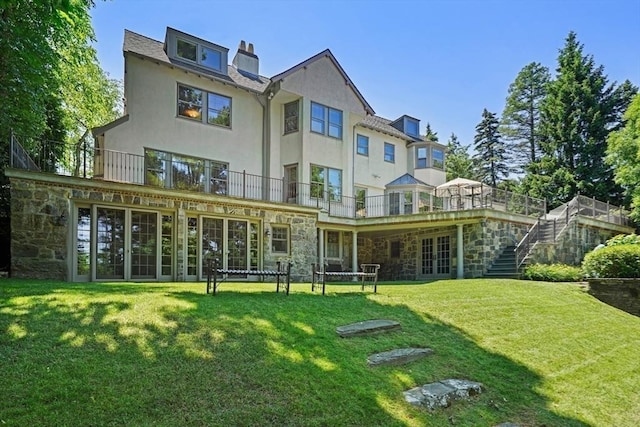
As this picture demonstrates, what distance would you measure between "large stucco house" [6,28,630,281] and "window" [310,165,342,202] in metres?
0.05

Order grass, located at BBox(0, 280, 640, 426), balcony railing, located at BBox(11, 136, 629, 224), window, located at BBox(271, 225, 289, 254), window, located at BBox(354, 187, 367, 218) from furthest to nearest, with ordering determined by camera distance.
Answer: window, located at BBox(354, 187, 367, 218) → window, located at BBox(271, 225, 289, 254) → balcony railing, located at BBox(11, 136, 629, 224) → grass, located at BBox(0, 280, 640, 426)

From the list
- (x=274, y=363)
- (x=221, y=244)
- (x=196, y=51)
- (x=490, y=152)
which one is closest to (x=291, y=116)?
(x=196, y=51)

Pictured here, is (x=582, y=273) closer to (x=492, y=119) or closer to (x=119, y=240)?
(x=119, y=240)

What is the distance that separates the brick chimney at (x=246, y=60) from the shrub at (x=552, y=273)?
14.3 m

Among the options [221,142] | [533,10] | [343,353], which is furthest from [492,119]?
[343,353]

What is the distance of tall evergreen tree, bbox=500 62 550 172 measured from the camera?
121ft

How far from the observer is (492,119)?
40.6m

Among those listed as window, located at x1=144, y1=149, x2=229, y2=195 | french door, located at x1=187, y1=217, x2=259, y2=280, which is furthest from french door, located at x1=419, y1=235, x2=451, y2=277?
window, located at x1=144, y1=149, x2=229, y2=195

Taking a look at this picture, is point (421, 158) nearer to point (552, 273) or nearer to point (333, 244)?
point (333, 244)

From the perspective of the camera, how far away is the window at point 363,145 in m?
21.1

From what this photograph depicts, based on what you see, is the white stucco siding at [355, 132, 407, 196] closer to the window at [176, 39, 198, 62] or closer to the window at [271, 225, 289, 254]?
the window at [271, 225, 289, 254]

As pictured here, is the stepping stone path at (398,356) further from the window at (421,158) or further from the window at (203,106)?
the window at (421,158)

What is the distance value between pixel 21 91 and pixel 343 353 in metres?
11.6

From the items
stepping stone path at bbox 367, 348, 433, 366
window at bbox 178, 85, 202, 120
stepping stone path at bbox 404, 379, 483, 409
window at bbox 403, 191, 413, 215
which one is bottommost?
stepping stone path at bbox 404, 379, 483, 409
